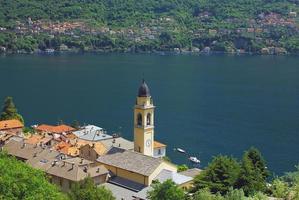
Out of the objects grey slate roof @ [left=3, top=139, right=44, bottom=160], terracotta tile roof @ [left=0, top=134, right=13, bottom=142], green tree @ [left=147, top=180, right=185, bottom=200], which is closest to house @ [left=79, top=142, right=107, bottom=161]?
grey slate roof @ [left=3, top=139, right=44, bottom=160]

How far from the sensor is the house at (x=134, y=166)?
2881 cm

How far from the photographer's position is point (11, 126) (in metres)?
47.0

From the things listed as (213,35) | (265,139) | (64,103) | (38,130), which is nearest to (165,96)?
(64,103)

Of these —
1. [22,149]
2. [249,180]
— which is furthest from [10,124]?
[249,180]

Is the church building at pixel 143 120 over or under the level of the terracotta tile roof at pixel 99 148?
over

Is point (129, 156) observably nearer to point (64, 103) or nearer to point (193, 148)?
point (193, 148)

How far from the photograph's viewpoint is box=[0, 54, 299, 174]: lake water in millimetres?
56103

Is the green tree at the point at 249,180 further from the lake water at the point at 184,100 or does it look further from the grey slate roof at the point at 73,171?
the lake water at the point at 184,100

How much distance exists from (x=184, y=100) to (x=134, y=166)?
51254 mm

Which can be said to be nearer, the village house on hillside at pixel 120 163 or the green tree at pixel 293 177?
the green tree at pixel 293 177

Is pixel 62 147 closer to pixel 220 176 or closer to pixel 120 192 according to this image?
pixel 120 192

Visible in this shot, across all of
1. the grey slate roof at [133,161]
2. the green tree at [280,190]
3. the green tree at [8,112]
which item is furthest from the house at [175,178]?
the green tree at [8,112]

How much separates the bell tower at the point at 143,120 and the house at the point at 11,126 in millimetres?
15628

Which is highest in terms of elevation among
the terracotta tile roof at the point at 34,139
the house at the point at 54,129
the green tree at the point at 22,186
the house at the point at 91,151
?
the green tree at the point at 22,186
